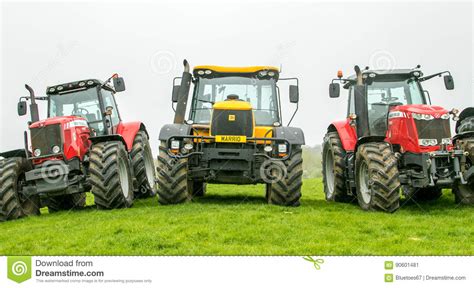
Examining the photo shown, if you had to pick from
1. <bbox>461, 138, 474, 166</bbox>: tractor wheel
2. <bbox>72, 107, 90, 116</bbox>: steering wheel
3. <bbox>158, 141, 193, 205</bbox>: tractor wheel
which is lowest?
<bbox>158, 141, 193, 205</bbox>: tractor wheel

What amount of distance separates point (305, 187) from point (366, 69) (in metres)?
6.68

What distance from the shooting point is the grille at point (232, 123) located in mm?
11320

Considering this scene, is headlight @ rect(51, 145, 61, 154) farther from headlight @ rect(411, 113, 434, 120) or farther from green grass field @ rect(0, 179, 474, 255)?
headlight @ rect(411, 113, 434, 120)

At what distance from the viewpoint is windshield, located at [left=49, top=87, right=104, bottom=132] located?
13.0 m

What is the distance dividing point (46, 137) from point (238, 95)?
11.7 feet

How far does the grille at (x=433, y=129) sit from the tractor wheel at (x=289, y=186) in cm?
203

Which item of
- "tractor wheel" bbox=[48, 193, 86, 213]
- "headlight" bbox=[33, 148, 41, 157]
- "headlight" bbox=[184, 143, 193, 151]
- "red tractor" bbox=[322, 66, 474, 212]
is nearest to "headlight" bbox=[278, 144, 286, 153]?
"red tractor" bbox=[322, 66, 474, 212]

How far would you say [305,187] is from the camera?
18.6m

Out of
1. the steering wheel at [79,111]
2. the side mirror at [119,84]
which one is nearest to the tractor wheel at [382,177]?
the side mirror at [119,84]

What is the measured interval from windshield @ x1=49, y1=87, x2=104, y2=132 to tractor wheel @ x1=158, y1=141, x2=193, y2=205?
2.52 metres

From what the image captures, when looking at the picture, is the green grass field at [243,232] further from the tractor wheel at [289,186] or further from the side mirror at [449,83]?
the side mirror at [449,83]

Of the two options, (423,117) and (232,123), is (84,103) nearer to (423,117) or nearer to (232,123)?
(232,123)

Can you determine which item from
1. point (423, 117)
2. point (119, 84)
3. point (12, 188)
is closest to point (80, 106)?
point (119, 84)

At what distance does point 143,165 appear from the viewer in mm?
13547
